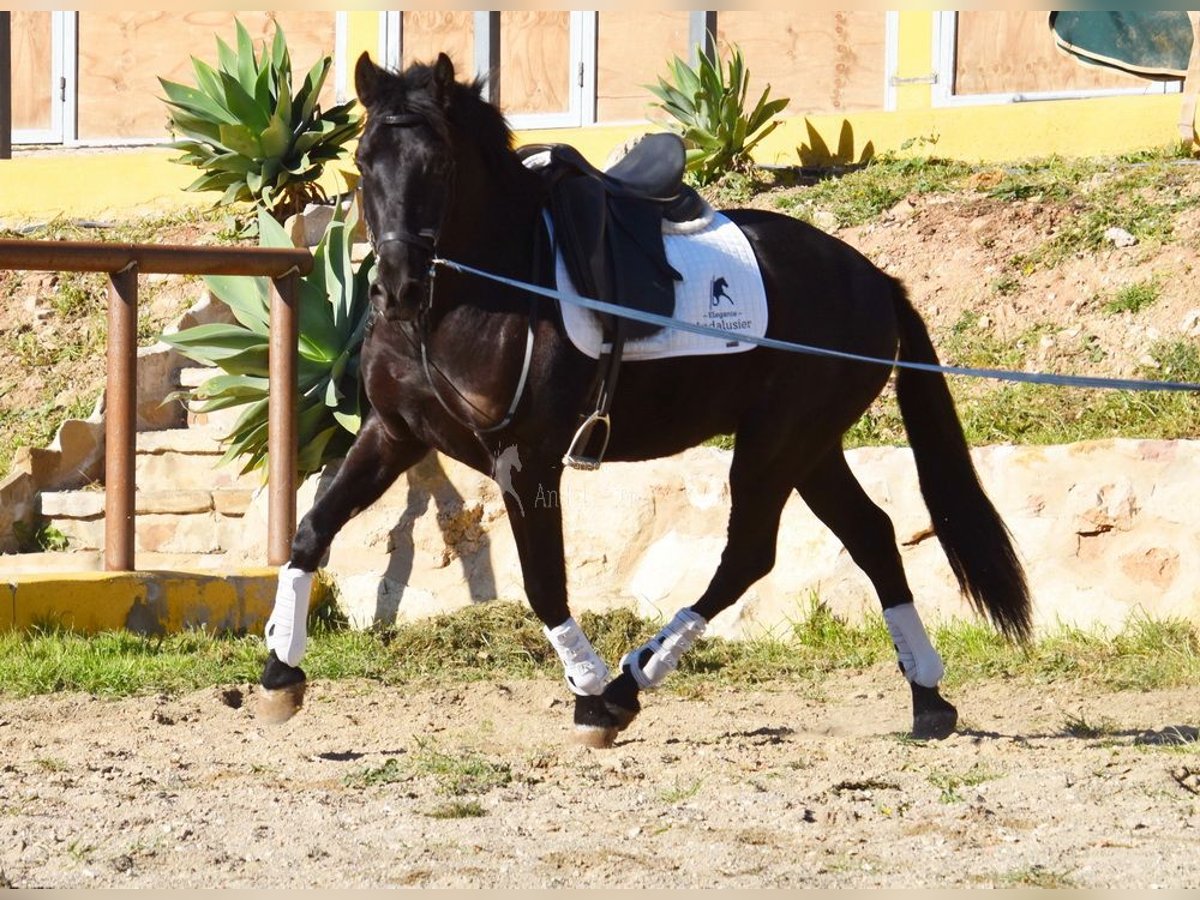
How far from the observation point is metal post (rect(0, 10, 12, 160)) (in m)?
12.4

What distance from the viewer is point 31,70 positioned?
15641 mm

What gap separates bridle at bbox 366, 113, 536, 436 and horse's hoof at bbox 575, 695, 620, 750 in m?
0.92

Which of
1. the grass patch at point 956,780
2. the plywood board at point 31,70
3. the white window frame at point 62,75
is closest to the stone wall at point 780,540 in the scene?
the grass patch at point 956,780

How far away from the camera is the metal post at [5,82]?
1241 centimetres

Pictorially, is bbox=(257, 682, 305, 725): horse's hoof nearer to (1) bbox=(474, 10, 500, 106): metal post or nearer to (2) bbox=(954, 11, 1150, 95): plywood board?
(1) bbox=(474, 10, 500, 106): metal post

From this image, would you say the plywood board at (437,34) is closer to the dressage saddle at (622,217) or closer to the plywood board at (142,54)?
the plywood board at (142,54)

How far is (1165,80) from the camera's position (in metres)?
10.5

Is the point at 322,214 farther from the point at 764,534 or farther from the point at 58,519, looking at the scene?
the point at 764,534

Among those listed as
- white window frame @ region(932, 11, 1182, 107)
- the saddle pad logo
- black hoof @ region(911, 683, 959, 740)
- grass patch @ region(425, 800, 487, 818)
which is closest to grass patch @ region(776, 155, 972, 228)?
white window frame @ region(932, 11, 1182, 107)

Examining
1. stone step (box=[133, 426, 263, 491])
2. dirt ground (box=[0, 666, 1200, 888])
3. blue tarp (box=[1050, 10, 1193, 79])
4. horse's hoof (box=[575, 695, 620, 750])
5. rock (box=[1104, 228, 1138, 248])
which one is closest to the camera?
dirt ground (box=[0, 666, 1200, 888])

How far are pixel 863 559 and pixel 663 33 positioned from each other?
27.8 ft

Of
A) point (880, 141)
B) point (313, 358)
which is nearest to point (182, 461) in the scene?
point (313, 358)

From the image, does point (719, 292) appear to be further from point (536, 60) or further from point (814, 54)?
point (536, 60)

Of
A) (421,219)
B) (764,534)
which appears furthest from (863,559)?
(421,219)
